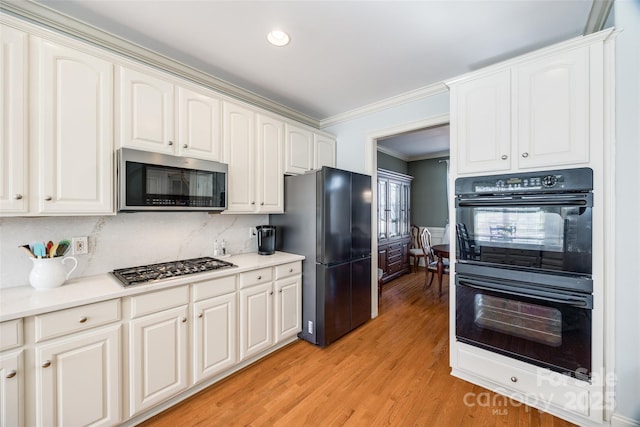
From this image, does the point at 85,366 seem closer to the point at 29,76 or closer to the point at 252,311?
the point at 252,311

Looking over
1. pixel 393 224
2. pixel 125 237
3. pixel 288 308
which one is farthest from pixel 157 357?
pixel 393 224

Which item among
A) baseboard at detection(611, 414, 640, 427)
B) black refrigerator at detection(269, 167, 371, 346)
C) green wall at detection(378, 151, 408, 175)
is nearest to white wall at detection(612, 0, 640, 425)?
baseboard at detection(611, 414, 640, 427)

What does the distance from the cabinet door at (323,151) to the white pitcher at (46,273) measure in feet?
8.00

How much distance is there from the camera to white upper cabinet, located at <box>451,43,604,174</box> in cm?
161

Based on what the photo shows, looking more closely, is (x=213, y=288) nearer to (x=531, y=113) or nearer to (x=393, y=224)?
(x=531, y=113)

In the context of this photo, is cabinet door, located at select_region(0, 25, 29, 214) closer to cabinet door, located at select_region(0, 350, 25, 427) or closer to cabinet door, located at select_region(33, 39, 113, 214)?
cabinet door, located at select_region(33, 39, 113, 214)

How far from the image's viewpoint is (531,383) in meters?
1.79

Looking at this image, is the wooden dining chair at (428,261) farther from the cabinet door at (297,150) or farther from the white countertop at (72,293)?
the white countertop at (72,293)

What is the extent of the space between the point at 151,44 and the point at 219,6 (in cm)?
79

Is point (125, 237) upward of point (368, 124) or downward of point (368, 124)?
downward

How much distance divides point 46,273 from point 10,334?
1.35 ft

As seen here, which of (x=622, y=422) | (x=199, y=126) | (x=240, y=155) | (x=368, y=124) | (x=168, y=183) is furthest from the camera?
(x=368, y=124)

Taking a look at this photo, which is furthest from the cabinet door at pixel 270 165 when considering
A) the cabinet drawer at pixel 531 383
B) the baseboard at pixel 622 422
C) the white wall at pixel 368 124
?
the baseboard at pixel 622 422

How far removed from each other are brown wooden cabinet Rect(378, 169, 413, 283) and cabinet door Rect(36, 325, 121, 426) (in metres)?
3.94
